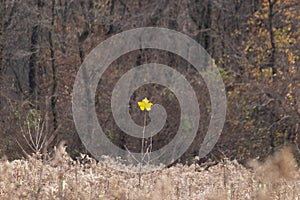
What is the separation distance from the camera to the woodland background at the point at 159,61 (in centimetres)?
1606

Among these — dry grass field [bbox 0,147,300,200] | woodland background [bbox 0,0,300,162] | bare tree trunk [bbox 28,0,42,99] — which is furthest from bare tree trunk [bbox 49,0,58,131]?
dry grass field [bbox 0,147,300,200]

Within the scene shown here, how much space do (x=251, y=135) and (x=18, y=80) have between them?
858cm

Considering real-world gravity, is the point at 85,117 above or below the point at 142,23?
below

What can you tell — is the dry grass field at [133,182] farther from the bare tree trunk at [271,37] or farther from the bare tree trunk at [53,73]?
the bare tree trunk at [53,73]

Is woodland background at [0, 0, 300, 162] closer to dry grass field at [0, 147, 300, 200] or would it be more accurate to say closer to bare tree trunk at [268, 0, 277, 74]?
bare tree trunk at [268, 0, 277, 74]

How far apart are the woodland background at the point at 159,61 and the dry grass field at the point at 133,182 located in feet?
27.3

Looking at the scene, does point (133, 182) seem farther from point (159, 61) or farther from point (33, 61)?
point (33, 61)

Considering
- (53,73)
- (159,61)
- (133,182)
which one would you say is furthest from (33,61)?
(133,182)

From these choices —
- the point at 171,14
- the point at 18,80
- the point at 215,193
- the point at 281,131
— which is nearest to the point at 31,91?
the point at 18,80

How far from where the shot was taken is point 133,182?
19.0 ft

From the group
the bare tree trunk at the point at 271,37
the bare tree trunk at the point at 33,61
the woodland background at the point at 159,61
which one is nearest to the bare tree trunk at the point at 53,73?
the woodland background at the point at 159,61

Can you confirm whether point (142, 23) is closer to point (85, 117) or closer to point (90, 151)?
point (85, 117)

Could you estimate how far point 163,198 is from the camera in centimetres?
509

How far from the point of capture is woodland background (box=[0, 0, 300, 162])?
16.1m
